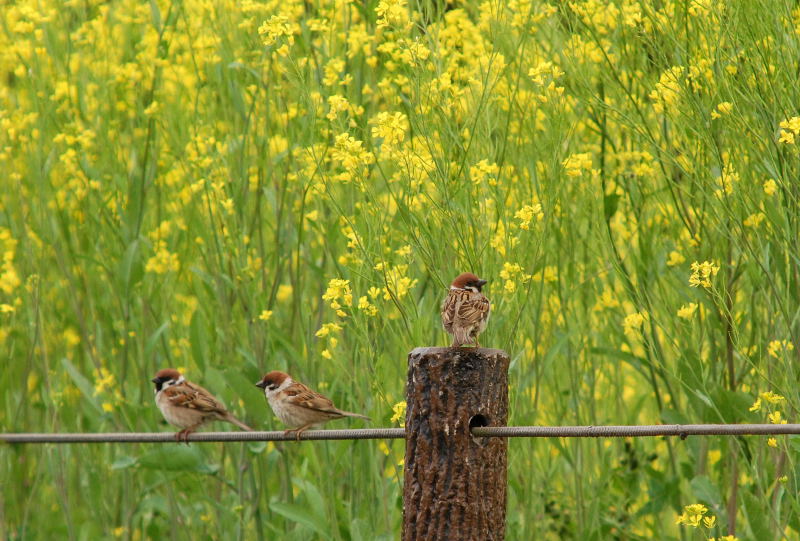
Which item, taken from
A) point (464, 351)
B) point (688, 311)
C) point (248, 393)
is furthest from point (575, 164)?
point (464, 351)

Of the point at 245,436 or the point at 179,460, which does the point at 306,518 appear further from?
the point at 245,436

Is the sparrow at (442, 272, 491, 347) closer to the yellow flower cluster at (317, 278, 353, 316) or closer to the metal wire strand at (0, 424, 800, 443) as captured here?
the metal wire strand at (0, 424, 800, 443)

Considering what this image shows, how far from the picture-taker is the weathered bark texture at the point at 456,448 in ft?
10.7

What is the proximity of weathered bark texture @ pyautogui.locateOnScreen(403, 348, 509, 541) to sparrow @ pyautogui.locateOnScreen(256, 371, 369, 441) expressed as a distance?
154cm

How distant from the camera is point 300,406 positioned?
4.92 meters

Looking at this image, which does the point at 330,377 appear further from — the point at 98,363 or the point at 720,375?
the point at 720,375

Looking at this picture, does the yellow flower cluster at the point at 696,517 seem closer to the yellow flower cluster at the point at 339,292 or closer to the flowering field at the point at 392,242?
the flowering field at the point at 392,242

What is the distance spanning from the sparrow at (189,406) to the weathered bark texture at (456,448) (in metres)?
2.11

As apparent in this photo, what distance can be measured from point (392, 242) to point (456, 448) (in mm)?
2584

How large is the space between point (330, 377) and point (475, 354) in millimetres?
2991

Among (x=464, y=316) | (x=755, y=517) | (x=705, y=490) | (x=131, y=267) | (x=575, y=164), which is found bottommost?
(x=755, y=517)

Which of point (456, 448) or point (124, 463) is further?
point (124, 463)

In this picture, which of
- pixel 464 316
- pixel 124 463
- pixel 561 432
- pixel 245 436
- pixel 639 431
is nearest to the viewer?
pixel 639 431

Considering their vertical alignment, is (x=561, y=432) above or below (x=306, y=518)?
above
